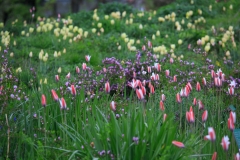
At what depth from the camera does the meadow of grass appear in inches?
138

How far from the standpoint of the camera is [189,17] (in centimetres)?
1158

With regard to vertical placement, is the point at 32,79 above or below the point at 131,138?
below

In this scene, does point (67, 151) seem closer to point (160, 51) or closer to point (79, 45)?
point (160, 51)

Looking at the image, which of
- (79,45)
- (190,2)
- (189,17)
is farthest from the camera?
(190,2)

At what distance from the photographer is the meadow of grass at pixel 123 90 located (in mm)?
3510

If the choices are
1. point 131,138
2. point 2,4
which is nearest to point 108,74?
point 131,138

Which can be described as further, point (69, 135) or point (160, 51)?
point (160, 51)

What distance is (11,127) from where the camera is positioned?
4.12 meters

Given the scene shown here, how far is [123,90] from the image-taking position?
6.22m

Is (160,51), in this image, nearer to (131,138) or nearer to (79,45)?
(79,45)

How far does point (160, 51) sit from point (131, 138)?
14.9ft

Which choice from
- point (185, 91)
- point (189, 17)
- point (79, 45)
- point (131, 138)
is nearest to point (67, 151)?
point (131, 138)

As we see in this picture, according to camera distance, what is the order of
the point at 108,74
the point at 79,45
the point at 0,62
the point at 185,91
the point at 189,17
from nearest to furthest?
the point at 185,91, the point at 0,62, the point at 108,74, the point at 79,45, the point at 189,17

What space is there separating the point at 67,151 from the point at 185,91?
1.07 meters
